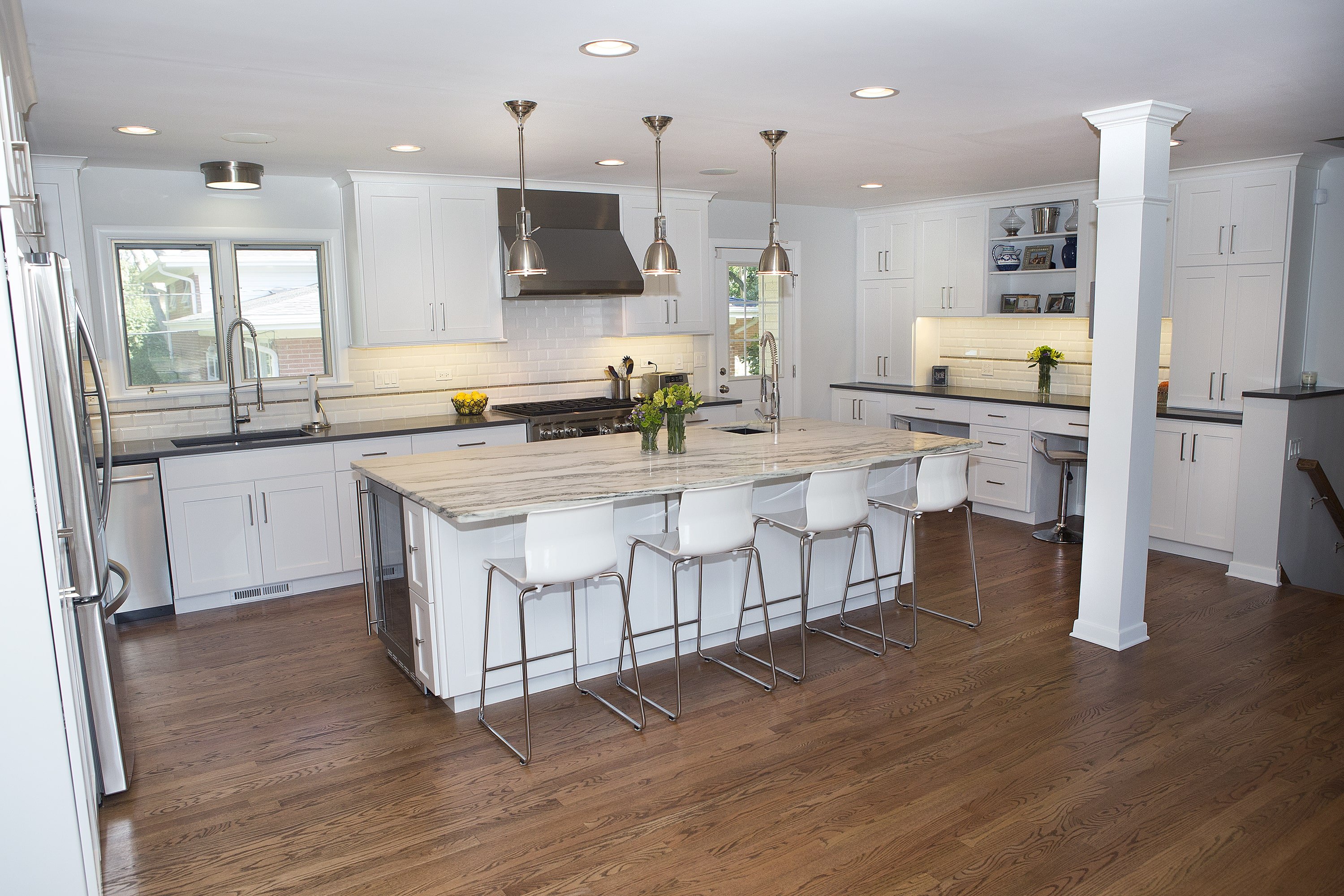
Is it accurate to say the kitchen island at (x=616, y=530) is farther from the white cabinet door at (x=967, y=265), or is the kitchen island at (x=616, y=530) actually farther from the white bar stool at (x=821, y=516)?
the white cabinet door at (x=967, y=265)

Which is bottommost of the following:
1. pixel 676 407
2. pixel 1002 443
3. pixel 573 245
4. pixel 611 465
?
pixel 1002 443

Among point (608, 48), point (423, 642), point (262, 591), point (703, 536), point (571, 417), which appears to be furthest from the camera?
point (571, 417)

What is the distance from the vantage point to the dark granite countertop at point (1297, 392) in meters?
5.07

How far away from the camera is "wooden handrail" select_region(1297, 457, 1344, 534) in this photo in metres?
5.18

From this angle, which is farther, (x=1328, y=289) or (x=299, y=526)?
(x=1328, y=289)

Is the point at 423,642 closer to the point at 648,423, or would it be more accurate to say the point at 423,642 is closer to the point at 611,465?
the point at 611,465

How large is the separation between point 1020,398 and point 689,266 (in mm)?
2666

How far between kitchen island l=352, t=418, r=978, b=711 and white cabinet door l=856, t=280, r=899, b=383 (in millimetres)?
3155

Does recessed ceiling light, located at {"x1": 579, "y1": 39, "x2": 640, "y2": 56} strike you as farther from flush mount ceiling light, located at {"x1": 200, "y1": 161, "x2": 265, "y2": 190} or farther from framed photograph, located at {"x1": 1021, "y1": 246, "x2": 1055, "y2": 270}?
framed photograph, located at {"x1": 1021, "y1": 246, "x2": 1055, "y2": 270}

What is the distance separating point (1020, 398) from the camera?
6691 mm

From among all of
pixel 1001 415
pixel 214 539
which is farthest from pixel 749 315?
pixel 214 539

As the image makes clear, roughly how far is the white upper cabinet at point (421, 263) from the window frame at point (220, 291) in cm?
12

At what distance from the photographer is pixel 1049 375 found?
22.6 feet

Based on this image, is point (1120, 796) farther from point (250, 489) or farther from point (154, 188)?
point (154, 188)
